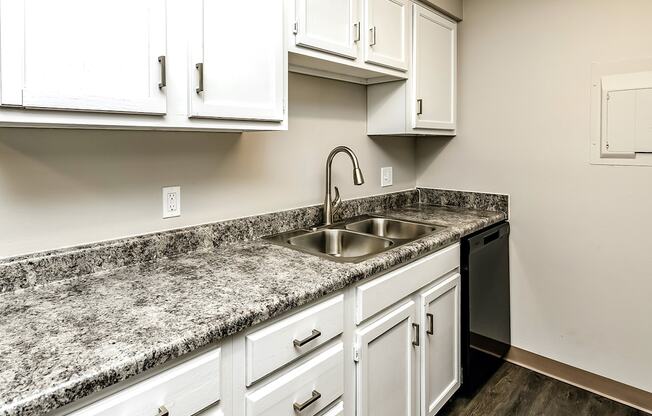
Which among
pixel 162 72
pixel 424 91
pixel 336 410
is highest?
pixel 424 91

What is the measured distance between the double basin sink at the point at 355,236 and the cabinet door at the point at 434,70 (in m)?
0.54

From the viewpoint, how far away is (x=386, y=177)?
2.51 m

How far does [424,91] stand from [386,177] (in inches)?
21.7

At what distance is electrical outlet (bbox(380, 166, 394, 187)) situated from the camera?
8.13 ft

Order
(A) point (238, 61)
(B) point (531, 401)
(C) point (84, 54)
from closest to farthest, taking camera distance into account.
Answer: (C) point (84, 54) → (A) point (238, 61) → (B) point (531, 401)

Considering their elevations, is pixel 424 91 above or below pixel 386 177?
above

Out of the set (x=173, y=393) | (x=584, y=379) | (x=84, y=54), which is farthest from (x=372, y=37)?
(x=584, y=379)

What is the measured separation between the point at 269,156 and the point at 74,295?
37.5 inches

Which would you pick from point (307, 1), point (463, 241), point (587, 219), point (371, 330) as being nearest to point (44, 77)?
point (307, 1)

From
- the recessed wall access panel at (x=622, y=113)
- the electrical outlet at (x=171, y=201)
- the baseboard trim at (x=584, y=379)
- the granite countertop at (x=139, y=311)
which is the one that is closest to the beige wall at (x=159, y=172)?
the electrical outlet at (x=171, y=201)

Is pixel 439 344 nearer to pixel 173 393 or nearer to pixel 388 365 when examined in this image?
pixel 388 365

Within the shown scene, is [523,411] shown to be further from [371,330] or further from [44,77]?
[44,77]

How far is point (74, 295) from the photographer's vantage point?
3.65ft

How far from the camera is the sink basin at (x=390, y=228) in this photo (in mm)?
2066
